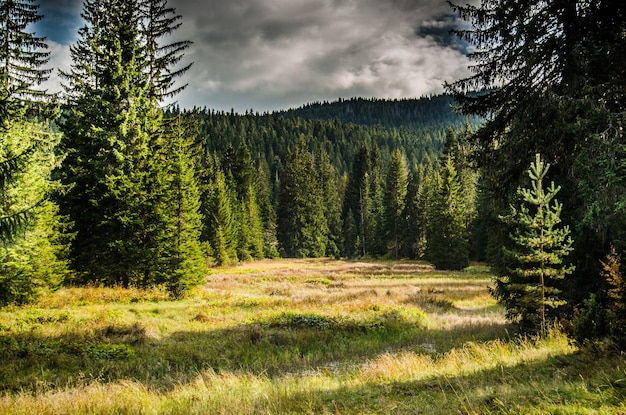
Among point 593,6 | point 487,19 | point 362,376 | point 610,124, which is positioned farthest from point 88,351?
point 593,6

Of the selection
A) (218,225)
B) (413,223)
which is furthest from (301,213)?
(218,225)

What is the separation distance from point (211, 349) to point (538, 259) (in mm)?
8985

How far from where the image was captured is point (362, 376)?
22.7 feet

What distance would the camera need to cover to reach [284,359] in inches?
404

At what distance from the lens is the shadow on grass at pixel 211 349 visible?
841 cm

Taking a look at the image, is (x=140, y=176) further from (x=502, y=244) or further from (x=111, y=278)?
(x=502, y=244)

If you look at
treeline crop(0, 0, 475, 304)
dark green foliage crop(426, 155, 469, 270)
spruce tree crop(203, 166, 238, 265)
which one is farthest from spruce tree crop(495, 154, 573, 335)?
spruce tree crop(203, 166, 238, 265)

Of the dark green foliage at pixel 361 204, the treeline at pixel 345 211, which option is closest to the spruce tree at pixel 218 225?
the treeline at pixel 345 211

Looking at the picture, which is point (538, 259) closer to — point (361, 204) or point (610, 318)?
point (610, 318)

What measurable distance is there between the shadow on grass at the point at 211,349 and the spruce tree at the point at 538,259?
137 centimetres

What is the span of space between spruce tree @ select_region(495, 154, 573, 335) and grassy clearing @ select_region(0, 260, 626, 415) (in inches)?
29.8

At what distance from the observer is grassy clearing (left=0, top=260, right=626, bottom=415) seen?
17.0ft

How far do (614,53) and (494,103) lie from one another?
10.3 ft

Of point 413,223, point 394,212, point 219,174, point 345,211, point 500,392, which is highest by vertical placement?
point 219,174
